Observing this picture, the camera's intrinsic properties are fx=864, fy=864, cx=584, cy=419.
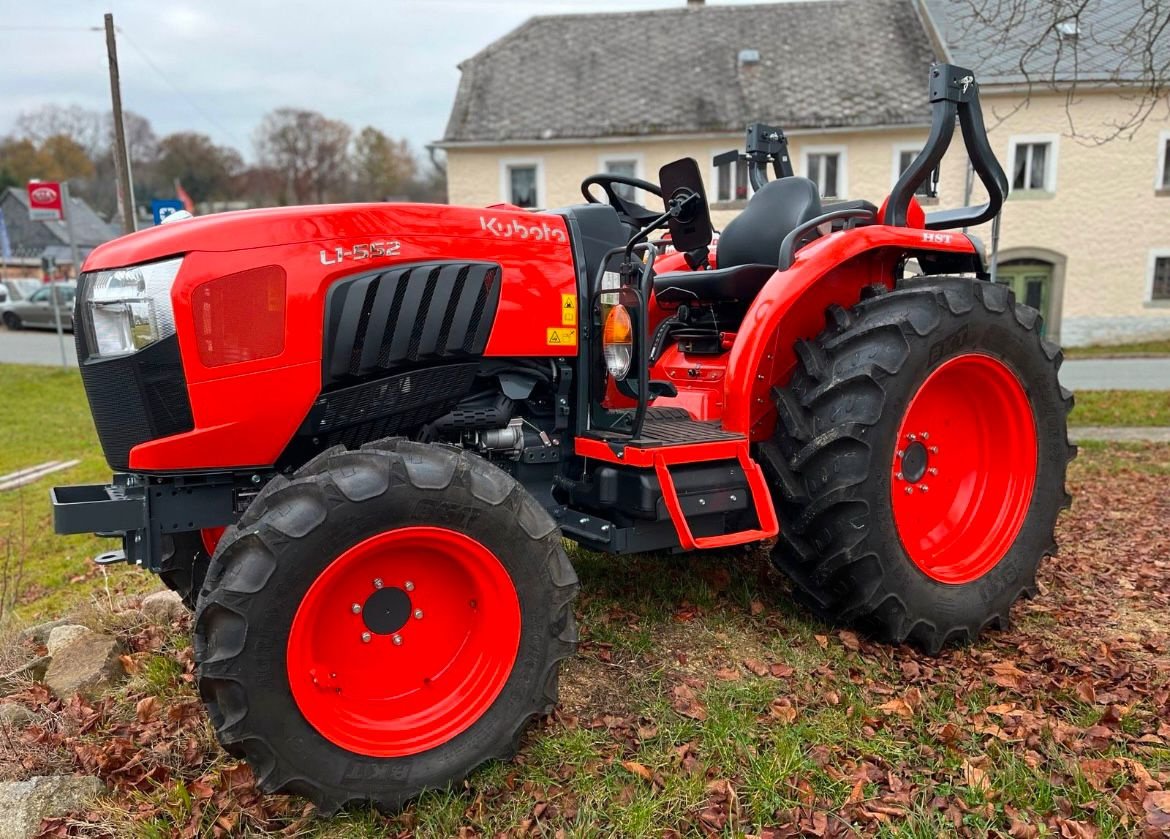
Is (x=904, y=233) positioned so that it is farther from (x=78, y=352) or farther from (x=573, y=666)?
(x=78, y=352)

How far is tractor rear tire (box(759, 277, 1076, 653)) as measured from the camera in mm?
3006

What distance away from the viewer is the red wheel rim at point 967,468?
11.0ft

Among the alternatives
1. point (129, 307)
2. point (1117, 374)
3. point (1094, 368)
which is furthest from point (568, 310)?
point (1094, 368)

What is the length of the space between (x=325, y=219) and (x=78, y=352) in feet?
2.74

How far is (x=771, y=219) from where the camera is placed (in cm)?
394

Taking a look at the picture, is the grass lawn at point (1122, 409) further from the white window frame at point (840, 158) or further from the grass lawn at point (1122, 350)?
the white window frame at point (840, 158)

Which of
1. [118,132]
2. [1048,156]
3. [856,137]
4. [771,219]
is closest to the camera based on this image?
[771,219]

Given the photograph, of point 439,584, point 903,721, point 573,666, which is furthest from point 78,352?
point 903,721

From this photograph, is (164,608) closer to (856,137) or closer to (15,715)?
(15,715)

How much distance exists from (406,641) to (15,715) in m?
1.51

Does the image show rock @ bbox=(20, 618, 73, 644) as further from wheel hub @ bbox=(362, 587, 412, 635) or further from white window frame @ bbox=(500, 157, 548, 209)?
white window frame @ bbox=(500, 157, 548, 209)

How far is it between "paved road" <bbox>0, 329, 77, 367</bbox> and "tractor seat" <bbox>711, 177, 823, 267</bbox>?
1336 centimetres

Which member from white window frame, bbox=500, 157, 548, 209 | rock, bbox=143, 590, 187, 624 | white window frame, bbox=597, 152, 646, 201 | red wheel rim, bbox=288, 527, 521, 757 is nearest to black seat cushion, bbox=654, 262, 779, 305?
red wheel rim, bbox=288, 527, 521, 757

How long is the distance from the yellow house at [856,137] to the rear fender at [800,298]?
1380cm
